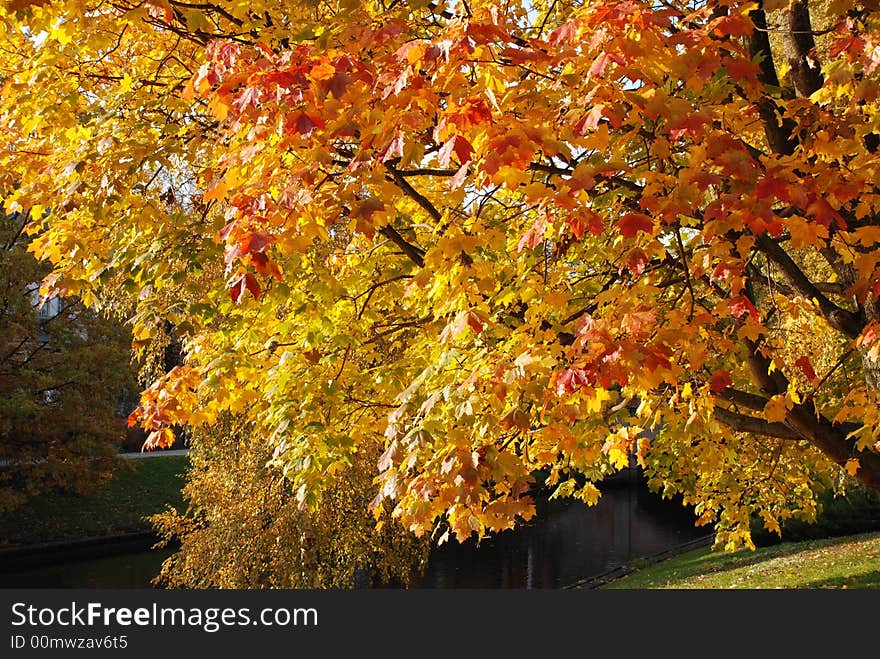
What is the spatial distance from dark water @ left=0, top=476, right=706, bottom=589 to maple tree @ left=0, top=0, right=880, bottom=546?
10.1 m

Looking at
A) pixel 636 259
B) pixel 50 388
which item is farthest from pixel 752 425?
pixel 50 388

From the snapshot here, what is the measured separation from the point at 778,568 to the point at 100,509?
1891 centimetres

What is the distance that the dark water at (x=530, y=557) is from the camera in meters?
19.2

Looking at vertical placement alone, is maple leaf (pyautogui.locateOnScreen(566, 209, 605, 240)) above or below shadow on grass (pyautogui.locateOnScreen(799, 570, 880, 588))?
above

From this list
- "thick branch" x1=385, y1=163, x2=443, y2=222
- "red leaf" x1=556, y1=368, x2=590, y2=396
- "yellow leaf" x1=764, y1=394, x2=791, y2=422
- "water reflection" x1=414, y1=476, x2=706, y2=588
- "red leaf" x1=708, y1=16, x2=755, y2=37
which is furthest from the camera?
"water reflection" x1=414, y1=476, x2=706, y2=588

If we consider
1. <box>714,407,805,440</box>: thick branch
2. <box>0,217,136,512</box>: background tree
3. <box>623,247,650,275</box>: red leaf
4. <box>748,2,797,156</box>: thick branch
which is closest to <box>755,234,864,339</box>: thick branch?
<box>748,2,797,156</box>: thick branch

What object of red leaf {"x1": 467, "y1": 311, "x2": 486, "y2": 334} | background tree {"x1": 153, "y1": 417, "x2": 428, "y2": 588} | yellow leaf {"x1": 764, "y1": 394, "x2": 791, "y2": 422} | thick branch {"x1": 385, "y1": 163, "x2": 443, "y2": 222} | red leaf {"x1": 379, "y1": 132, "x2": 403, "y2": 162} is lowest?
background tree {"x1": 153, "y1": 417, "x2": 428, "y2": 588}

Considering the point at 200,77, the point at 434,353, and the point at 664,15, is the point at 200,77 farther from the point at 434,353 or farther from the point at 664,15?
the point at 434,353

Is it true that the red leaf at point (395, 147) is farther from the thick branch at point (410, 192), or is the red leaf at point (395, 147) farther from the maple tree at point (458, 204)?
the thick branch at point (410, 192)

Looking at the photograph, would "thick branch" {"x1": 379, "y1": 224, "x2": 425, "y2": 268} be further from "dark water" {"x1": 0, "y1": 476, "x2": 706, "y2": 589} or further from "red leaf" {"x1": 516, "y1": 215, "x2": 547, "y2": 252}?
"dark water" {"x1": 0, "y1": 476, "x2": 706, "y2": 589}

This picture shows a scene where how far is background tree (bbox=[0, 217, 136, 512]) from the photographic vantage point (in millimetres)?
19609

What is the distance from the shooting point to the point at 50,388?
20.6 meters

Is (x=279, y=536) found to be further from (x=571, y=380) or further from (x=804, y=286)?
(x=571, y=380)

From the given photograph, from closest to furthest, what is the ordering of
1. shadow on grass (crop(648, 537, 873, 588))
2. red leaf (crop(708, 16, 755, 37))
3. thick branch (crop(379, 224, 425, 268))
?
red leaf (crop(708, 16, 755, 37)) → thick branch (crop(379, 224, 425, 268)) → shadow on grass (crop(648, 537, 873, 588))
